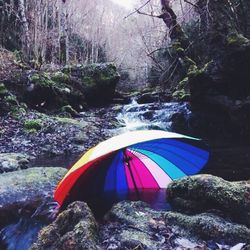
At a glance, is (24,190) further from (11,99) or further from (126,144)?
(11,99)

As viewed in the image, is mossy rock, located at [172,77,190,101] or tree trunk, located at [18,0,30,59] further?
tree trunk, located at [18,0,30,59]

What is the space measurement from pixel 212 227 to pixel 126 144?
98cm

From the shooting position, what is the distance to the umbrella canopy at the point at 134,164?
314 cm

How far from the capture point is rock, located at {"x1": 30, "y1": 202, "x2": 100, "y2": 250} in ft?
8.27

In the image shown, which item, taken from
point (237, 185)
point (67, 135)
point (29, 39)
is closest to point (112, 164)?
point (237, 185)

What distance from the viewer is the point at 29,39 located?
15.7 m

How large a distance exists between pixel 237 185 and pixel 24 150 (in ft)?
21.6

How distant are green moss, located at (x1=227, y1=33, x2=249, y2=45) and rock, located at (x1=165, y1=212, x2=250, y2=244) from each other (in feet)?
21.6

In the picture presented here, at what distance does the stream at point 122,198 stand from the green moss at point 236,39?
3822 mm

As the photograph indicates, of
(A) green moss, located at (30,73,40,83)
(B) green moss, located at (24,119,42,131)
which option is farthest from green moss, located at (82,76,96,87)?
(B) green moss, located at (24,119,42,131)

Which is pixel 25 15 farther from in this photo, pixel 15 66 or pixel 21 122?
pixel 21 122

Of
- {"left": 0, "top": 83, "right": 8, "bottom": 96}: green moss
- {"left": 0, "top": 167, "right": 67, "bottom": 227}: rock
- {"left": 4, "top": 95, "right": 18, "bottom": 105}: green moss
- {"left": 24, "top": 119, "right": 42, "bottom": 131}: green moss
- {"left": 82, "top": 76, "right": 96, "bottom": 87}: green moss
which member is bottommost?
{"left": 0, "top": 167, "right": 67, "bottom": 227}: rock

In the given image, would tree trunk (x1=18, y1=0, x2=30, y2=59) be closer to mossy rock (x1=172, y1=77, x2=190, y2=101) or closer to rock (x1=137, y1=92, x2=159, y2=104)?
rock (x1=137, y1=92, x2=159, y2=104)

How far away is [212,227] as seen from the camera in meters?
2.85
